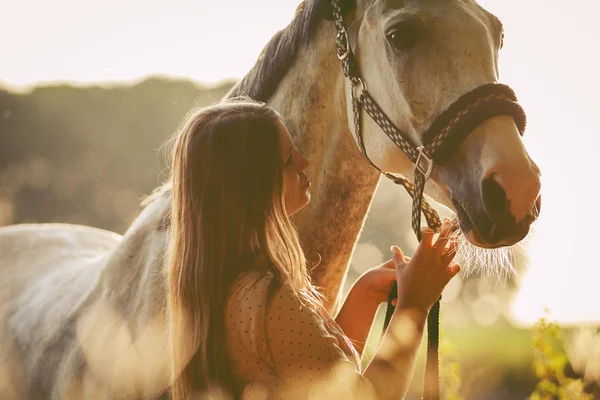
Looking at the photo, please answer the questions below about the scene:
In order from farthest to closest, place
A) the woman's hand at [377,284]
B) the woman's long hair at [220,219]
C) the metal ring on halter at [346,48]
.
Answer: the metal ring on halter at [346,48], the woman's hand at [377,284], the woman's long hair at [220,219]

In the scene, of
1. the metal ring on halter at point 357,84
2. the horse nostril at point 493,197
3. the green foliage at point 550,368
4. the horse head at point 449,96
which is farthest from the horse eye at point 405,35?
the green foliage at point 550,368

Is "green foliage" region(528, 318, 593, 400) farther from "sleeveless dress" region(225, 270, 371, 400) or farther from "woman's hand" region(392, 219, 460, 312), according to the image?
"sleeveless dress" region(225, 270, 371, 400)

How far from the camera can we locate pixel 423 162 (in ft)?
6.33

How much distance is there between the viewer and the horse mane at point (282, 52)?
231 cm

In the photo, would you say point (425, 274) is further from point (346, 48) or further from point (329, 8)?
point (329, 8)

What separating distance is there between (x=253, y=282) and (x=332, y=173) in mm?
822

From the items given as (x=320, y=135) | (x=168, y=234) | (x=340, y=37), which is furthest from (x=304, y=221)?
(x=340, y=37)

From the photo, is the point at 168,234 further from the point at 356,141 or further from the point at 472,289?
the point at 472,289

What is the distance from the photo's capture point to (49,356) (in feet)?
8.54

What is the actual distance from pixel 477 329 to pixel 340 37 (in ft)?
29.3

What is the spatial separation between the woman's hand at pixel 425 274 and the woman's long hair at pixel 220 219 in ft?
0.82

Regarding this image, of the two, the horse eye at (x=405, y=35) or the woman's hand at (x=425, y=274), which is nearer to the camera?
the woman's hand at (x=425, y=274)

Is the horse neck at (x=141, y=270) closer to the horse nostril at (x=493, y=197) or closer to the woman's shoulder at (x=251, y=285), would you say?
the woman's shoulder at (x=251, y=285)

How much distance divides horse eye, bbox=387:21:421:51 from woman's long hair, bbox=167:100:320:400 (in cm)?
58
